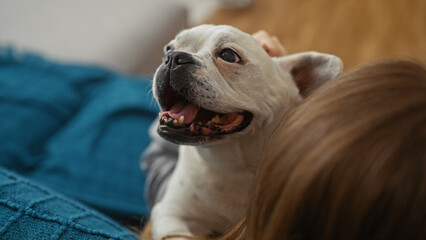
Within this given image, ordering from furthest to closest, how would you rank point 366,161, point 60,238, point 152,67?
point 152,67 < point 60,238 < point 366,161

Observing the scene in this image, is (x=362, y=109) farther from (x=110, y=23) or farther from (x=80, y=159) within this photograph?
(x=110, y=23)

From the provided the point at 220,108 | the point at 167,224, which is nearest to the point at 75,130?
the point at 167,224

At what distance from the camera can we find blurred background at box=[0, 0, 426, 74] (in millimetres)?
2070

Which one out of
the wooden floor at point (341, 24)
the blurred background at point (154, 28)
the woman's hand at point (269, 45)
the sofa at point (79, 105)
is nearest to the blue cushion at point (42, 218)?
the sofa at point (79, 105)

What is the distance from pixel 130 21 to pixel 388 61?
1.82 m

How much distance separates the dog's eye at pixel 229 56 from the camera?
808 mm

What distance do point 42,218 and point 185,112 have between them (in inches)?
12.9

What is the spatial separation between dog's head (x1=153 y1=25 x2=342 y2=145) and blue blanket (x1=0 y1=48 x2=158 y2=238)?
499 mm

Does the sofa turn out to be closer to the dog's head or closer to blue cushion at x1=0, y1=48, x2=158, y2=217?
blue cushion at x1=0, y1=48, x2=158, y2=217

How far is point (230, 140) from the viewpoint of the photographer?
2.54 ft

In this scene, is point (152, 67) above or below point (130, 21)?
below

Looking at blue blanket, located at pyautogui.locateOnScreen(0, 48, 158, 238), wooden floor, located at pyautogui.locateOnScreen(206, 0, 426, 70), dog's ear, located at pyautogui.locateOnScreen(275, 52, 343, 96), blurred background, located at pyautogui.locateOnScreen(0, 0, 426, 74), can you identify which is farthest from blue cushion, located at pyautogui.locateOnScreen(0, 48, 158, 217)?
wooden floor, located at pyautogui.locateOnScreen(206, 0, 426, 70)

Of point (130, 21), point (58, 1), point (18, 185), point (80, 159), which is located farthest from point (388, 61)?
point (58, 1)

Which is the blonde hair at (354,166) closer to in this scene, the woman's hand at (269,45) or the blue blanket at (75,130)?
the woman's hand at (269,45)
